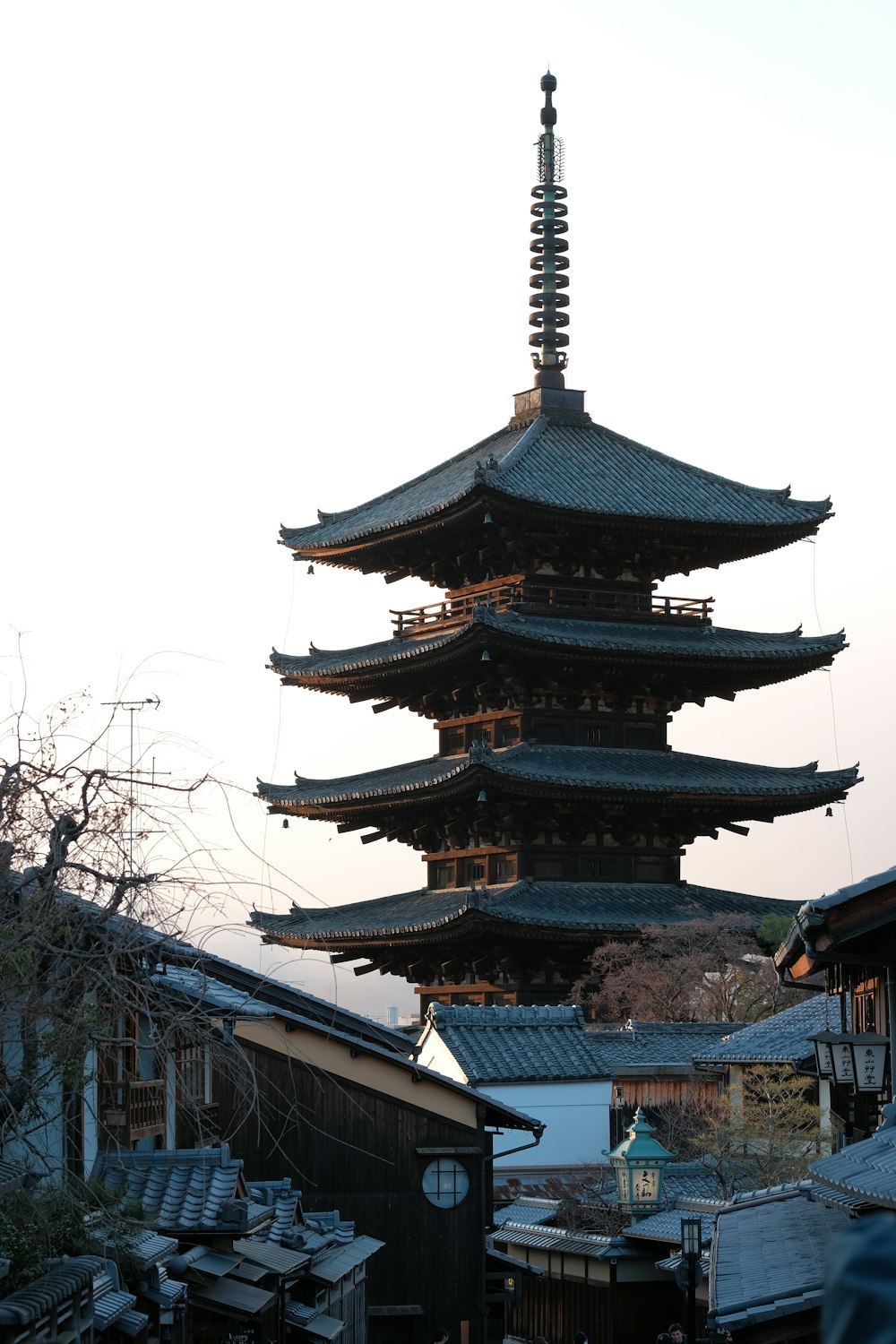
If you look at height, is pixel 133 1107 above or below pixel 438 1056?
below

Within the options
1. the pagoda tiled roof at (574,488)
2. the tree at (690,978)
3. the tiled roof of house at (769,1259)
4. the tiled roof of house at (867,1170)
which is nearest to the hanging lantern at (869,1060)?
the tiled roof of house at (769,1259)

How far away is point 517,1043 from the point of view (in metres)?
32.3

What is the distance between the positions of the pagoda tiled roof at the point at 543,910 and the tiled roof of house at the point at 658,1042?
3.84 metres

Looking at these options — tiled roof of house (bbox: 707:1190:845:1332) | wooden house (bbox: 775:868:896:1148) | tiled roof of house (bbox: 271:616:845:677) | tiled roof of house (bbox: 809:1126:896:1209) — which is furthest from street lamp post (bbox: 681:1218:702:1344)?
tiled roof of house (bbox: 271:616:845:677)

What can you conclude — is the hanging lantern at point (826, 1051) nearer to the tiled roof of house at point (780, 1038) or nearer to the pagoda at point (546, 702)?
the tiled roof of house at point (780, 1038)

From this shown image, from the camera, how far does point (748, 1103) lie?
28297mm

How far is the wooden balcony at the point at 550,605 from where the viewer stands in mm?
40594

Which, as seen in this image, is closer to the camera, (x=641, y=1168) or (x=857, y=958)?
(x=857, y=958)

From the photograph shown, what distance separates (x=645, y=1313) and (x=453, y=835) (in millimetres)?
14599

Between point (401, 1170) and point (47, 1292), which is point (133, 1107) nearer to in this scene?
point (47, 1292)

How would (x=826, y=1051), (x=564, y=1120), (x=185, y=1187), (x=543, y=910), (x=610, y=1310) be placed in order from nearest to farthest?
(x=185, y=1187), (x=826, y=1051), (x=610, y=1310), (x=564, y=1120), (x=543, y=910)

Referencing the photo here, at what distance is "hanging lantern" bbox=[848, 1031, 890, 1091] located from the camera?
15.0 meters

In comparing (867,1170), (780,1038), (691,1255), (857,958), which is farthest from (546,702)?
(867,1170)

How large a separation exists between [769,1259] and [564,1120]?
1953 cm
